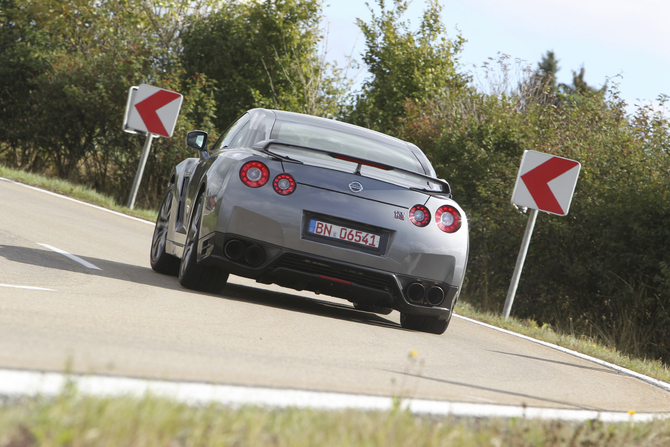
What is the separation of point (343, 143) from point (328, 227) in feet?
3.50

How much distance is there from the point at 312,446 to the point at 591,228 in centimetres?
1159

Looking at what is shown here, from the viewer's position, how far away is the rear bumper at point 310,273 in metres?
6.50

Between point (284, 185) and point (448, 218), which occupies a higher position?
point (448, 218)

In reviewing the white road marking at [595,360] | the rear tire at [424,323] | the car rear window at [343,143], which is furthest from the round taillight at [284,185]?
the white road marking at [595,360]

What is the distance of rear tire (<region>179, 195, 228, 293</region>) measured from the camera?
7.03 metres

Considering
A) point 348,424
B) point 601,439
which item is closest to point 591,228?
point 601,439

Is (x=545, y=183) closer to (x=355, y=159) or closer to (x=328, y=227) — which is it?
(x=355, y=159)

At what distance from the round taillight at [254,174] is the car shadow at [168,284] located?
1.14m

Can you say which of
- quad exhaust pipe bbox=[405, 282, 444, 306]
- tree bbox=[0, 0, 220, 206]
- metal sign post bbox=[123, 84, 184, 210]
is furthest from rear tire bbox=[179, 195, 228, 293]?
tree bbox=[0, 0, 220, 206]

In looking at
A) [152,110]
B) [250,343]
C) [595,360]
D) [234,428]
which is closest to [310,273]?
[250,343]

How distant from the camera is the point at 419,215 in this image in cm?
672

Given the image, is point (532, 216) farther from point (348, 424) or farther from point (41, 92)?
point (41, 92)

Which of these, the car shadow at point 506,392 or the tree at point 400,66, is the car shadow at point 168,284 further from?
the tree at point 400,66

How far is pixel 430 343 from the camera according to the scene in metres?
6.75
